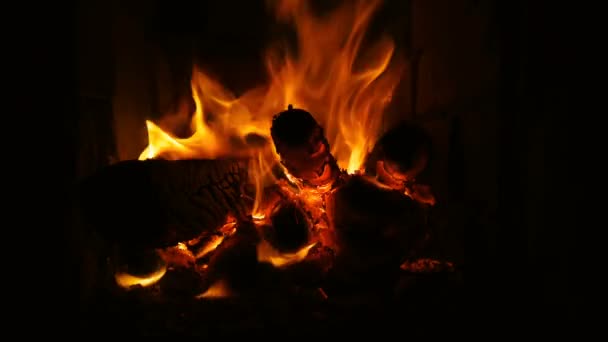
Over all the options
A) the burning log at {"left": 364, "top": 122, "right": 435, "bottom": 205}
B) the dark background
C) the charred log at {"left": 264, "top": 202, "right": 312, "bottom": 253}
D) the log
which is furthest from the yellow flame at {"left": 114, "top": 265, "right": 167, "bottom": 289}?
the burning log at {"left": 364, "top": 122, "right": 435, "bottom": 205}

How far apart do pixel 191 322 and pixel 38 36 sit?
2.90 feet

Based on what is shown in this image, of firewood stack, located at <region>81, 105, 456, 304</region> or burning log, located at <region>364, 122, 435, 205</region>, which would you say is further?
burning log, located at <region>364, 122, 435, 205</region>

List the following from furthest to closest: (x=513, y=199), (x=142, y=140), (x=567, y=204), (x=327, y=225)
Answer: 1. (x=142, y=140)
2. (x=327, y=225)
3. (x=513, y=199)
4. (x=567, y=204)

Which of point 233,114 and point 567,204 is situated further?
point 233,114

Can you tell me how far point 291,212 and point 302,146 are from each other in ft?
0.69

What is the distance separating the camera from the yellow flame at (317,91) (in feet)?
5.67

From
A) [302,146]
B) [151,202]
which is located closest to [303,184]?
[302,146]

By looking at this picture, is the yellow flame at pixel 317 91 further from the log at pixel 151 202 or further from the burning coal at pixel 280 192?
the log at pixel 151 202

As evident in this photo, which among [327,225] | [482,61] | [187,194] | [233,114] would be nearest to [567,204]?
[482,61]

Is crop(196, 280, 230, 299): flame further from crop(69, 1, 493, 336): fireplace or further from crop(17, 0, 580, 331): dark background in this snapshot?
crop(17, 0, 580, 331): dark background

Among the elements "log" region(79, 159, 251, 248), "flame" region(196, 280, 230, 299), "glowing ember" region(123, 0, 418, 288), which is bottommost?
"flame" region(196, 280, 230, 299)

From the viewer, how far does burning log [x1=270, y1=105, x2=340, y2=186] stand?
115 centimetres

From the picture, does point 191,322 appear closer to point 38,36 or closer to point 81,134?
point 81,134

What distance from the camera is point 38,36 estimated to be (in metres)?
1.17
